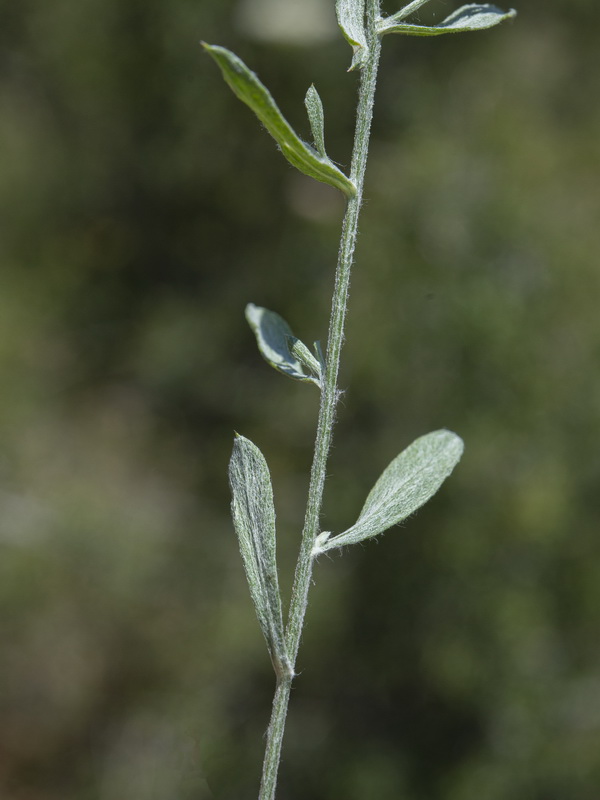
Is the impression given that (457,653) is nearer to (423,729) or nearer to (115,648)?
(423,729)

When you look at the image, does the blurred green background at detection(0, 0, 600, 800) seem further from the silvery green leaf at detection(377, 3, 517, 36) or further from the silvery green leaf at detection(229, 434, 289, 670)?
the silvery green leaf at detection(229, 434, 289, 670)

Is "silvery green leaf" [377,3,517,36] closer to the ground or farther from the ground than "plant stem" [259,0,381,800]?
farther from the ground

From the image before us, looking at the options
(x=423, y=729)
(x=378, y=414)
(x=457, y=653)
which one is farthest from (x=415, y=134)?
(x=423, y=729)

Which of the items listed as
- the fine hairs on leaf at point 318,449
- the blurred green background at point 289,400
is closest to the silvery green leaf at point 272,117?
the fine hairs on leaf at point 318,449

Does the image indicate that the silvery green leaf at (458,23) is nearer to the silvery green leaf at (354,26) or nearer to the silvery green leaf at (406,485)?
the silvery green leaf at (354,26)

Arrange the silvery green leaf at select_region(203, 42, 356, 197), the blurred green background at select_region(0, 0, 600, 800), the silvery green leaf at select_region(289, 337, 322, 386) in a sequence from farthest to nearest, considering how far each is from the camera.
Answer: the blurred green background at select_region(0, 0, 600, 800) → the silvery green leaf at select_region(289, 337, 322, 386) → the silvery green leaf at select_region(203, 42, 356, 197)

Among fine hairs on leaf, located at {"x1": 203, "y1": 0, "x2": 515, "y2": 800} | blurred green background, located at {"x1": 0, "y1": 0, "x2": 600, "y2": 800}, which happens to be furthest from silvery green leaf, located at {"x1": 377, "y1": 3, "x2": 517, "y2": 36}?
blurred green background, located at {"x1": 0, "y1": 0, "x2": 600, "y2": 800}
